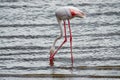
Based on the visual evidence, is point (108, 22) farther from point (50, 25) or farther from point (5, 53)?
point (5, 53)

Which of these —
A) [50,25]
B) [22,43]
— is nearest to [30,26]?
[50,25]

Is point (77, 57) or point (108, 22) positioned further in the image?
point (108, 22)

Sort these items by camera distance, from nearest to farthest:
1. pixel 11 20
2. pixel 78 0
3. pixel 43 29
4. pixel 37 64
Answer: pixel 37 64 < pixel 43 29 < pixel 11 20 < pixel 78 0

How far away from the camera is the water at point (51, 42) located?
11484 mm

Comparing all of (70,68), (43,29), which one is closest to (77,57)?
(70,68)

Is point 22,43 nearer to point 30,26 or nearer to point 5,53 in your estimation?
point 5,53

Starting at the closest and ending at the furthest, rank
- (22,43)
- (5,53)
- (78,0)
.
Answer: (5,53) → (22,43) → (78,0)

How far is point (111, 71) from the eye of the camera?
11227 mm

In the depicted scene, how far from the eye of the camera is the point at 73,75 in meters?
11.1

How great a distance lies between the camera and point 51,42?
565 inches

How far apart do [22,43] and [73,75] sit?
347 cm


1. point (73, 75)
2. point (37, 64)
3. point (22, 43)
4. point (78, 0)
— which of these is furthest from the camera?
point (78, 0)

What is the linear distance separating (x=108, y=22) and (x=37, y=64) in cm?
449

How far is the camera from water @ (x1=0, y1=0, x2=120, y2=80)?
11484 millimetres
